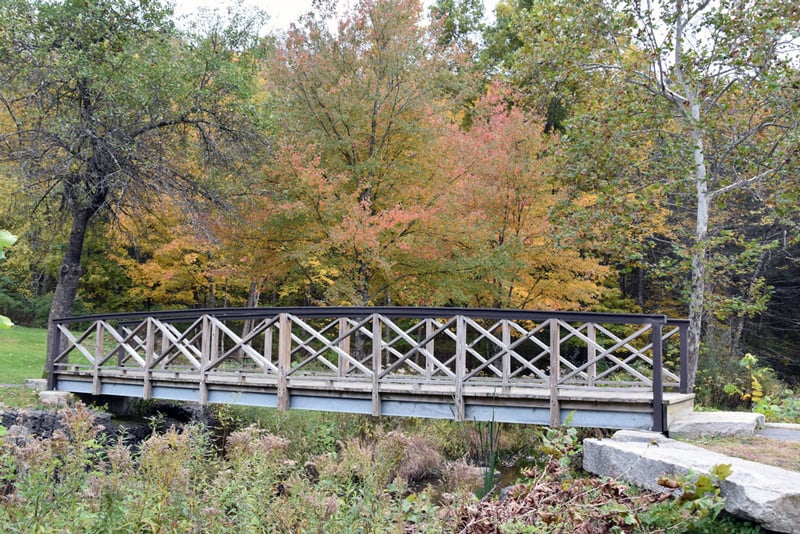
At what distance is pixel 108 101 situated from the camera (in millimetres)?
13133

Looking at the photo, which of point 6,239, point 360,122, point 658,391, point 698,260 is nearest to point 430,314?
point 658,391

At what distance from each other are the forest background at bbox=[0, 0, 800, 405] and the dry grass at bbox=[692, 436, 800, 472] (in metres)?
5.01

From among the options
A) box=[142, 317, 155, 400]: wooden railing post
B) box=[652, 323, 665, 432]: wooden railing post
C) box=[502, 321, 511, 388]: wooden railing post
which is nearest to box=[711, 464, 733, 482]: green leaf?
box=[652, 323, 665, 432]: wooden railing post

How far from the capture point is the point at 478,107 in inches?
674

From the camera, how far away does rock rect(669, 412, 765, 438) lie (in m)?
6.68

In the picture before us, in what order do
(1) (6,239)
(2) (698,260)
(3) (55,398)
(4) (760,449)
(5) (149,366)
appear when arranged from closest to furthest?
(1) (6,239) < (4) (760,449) < (5) (149,366) < (2) (698,260) < (3) (55,398)

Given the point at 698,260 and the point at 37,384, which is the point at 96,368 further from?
the point at 698,260

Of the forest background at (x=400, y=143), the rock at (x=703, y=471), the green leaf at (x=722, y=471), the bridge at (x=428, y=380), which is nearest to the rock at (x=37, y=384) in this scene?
the bridge at (x=428, y=380)

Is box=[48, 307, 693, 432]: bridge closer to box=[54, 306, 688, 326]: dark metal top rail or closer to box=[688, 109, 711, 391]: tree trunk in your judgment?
box=[54, 306, 688, 326]: dark metal top rail

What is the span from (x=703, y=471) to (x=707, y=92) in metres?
8.69

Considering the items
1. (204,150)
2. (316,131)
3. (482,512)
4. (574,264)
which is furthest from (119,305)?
(482,512)

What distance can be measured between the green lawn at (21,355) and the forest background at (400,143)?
227 centimetres

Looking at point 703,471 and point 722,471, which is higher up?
point 722,471

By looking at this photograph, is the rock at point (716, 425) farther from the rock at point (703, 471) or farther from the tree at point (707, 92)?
the tree at point (707, 92)
